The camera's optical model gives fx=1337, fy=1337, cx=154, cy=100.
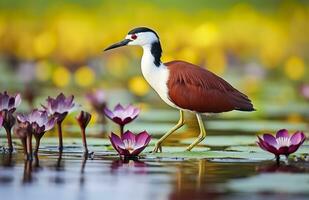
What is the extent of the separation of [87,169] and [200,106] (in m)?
1.92

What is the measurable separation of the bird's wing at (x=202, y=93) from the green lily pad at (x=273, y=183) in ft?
6.27

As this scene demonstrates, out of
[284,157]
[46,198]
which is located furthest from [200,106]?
[46,198]

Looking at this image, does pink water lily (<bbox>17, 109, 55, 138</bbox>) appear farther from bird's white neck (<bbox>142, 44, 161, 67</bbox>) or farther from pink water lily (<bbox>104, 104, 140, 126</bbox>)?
bird's white neck (<bbox>142, 44, 161, 67</bbox>)

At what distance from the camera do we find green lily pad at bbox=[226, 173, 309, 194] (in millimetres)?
8773

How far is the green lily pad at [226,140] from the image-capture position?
40.0ft

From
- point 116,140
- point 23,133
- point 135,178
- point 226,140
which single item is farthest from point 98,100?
point 135,178

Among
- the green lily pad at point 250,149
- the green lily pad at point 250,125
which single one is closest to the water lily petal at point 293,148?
the green lily pad at point 250,149

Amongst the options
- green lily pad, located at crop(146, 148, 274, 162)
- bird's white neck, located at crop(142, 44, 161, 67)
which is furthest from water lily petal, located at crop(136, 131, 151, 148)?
bird's white neck, located at crop(142, 44, 161, 67)

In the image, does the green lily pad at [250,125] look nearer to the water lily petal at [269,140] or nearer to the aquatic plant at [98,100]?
the aquatic plant at [98,100]

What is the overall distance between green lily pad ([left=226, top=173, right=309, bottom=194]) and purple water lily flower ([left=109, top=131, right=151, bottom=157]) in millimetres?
1277

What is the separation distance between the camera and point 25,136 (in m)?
10.4

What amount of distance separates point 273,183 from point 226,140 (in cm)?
329

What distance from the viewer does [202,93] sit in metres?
11.5

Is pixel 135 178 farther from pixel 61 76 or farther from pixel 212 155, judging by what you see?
pixel 61 76
